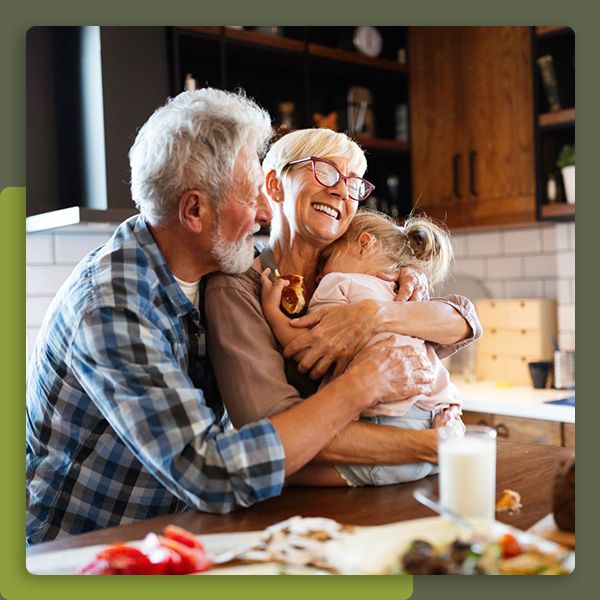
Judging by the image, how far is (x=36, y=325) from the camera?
1304mm

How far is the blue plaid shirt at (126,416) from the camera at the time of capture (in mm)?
1125

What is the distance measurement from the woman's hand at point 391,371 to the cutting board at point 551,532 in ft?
0.98

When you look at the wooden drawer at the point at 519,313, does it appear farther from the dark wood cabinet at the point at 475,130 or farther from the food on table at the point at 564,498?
the food on table at the point at 564,498

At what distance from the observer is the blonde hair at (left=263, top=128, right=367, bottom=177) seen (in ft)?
4.85

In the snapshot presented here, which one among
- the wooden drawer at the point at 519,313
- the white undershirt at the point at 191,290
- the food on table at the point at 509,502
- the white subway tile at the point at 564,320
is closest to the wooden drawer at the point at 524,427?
the white subway tile at the point at 564,320

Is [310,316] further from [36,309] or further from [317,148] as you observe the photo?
[36,309]

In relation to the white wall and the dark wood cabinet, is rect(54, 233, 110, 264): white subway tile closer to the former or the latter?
the dark wood cabinet

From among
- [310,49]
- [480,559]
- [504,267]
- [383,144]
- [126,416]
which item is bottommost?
[480,559]

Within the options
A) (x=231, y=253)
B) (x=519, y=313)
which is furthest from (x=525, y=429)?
(x=231, y=253)

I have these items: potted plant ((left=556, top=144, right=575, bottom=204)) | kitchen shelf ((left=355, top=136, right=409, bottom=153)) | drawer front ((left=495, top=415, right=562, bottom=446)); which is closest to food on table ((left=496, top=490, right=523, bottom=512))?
drawer front ((left=495, top=415, right=562, bottom=446))

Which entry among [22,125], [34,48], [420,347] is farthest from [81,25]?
[420,347]

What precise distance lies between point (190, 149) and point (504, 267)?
213 cm

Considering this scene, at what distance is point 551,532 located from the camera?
3.63ft

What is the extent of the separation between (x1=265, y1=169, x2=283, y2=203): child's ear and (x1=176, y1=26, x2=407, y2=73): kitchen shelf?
550 mm
